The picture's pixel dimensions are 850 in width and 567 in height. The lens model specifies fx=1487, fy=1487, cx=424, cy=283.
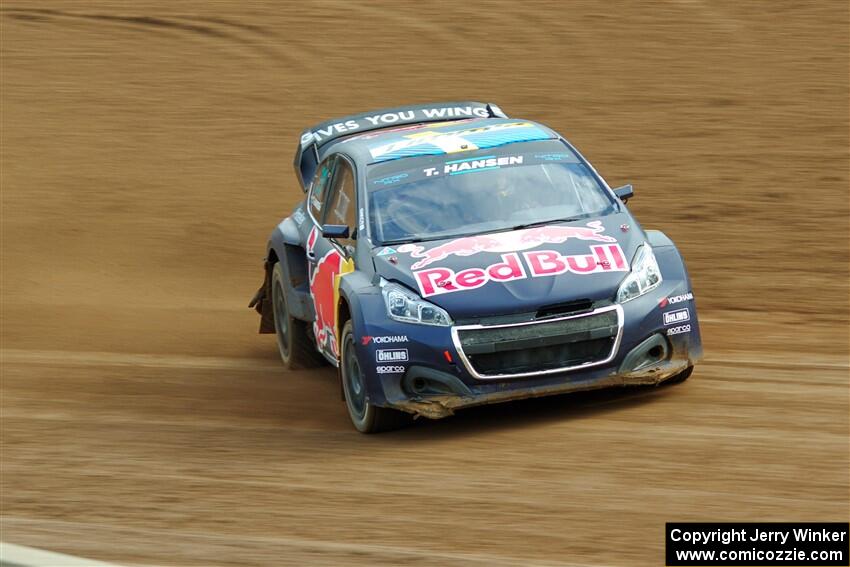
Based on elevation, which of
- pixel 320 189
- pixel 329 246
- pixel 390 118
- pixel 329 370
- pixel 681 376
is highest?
pixel 390 118

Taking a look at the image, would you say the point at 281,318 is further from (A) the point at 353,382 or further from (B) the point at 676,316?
(B) the point at 676,316

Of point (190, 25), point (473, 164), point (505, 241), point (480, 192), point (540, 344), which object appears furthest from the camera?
point (190, 25)

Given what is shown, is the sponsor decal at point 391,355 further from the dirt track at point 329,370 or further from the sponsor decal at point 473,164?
the sponsor decal at point 473,164

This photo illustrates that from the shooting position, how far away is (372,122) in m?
11.4

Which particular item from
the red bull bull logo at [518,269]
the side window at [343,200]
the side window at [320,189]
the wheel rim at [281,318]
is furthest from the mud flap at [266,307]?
the red bull bull logo at [518,269]

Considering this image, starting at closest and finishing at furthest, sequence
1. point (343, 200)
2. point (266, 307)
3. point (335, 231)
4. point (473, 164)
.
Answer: point (335, 231)
point (473, 164)
point (343, 200)
point (266, 307)

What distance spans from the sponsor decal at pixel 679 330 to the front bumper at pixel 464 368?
0.03 feet

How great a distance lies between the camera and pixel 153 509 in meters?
7.61

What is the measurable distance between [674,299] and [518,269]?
3.12 ft

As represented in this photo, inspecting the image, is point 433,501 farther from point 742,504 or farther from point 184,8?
point 184,8

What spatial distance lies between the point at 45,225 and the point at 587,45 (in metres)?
7.10

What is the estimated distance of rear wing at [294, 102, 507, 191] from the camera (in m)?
11.3

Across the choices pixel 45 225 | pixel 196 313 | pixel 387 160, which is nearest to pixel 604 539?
pixel 387 160

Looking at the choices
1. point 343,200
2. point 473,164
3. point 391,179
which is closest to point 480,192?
point 473,164
